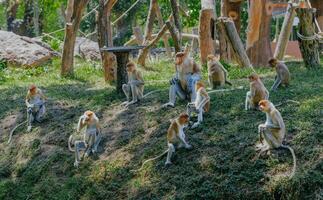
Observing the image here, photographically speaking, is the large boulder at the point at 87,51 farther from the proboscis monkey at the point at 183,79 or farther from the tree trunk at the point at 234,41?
the proboscis monkey at the point at 183,79

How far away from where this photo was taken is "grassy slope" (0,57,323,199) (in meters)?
9.47

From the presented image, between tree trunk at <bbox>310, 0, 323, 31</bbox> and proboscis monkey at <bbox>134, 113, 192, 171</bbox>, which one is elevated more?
tree trunk at <bbox>310, 0, 323, 31</bbox>

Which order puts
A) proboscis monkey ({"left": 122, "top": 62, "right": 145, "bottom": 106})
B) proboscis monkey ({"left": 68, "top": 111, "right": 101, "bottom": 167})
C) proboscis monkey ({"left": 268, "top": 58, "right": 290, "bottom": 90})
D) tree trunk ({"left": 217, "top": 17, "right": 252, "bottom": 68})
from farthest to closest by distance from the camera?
1. tree trunk ({"left": 217, "top": 17, "right": 252, "bottom": 68})
2. proboscis monkey ({"left": 122, "top": 62, "right": 145, "bottom": 106})
3. proboscis monkey ({"left": 268, "top": 58, "right": 290, "bottom": 90})
4. proboscis monkey ({"left": 68, "top": 111, "right": 101, "bottom": 167})

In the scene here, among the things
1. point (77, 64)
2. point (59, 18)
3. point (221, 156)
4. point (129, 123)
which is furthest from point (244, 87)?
point (59, 18)

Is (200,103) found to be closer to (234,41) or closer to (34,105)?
(34,105)

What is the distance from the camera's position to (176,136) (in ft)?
34.8

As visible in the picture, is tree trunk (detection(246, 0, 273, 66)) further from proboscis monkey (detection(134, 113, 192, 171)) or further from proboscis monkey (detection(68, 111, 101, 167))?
proboscis monkey (detection(134, 113, 192, 171))

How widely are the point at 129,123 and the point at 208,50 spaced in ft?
20.9

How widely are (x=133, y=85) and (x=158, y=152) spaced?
2.87 m

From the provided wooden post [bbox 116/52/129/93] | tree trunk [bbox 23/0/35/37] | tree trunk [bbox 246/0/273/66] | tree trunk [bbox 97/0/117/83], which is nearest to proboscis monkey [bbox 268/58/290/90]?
wooden post [bbox 116/52/129/93]

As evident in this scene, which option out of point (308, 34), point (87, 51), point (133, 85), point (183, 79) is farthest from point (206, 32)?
point (87, 51)

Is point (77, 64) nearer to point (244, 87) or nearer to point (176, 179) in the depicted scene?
point (244, 87)

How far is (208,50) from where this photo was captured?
18531mm

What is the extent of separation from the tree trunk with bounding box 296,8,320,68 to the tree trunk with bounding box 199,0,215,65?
9.38 ft
